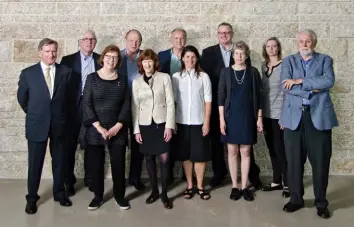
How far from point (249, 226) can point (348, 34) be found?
2805mm

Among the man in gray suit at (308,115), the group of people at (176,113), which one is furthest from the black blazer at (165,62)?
the man in gray suit at (308,115)

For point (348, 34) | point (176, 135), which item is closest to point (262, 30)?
point (348, 34)

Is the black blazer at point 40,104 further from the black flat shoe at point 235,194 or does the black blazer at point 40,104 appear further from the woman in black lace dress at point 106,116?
the black flat shoe at point 235,194

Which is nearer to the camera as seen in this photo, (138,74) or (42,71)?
(42,71)

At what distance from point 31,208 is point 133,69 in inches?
61.2

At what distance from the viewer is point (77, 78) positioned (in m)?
3.69

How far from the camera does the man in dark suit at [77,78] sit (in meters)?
3.67

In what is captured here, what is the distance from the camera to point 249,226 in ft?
9.51

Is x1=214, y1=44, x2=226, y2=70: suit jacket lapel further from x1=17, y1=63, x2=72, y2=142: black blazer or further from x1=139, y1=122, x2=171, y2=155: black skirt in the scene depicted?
x1=17, y1=63, x2=72, y2=142: black blazer

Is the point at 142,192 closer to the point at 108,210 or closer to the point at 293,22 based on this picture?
the point at 108,210

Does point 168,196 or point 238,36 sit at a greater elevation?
point 238,36

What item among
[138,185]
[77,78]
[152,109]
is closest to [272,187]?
[138,185]

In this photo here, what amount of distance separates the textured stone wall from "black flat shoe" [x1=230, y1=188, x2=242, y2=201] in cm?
165

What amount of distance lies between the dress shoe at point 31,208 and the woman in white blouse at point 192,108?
4.27ft
